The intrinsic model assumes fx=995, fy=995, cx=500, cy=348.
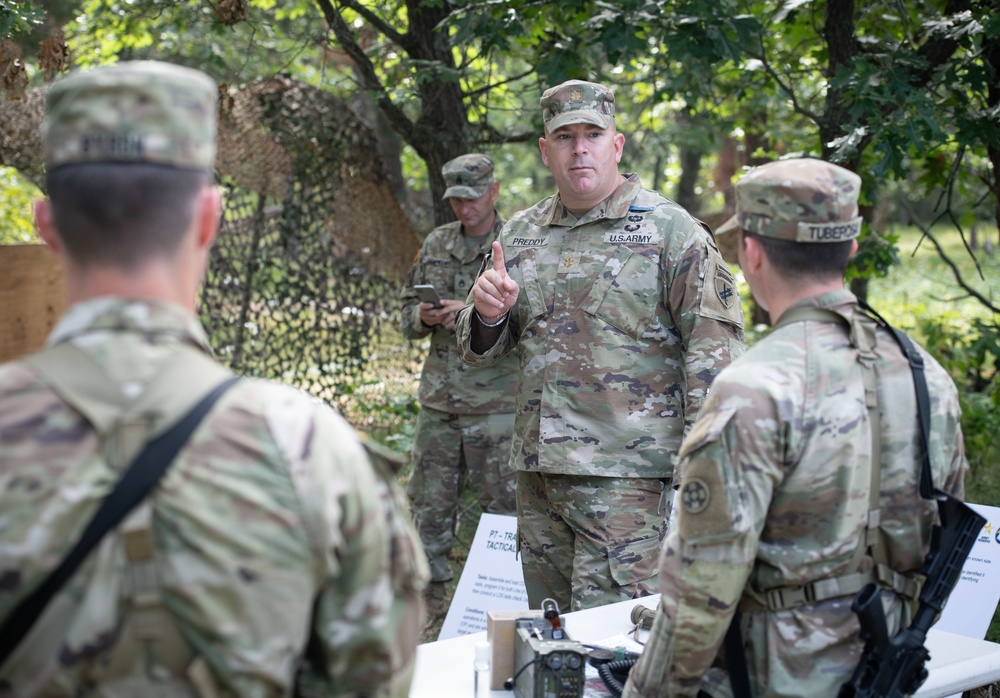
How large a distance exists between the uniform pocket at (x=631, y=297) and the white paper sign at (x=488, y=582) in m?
1.30

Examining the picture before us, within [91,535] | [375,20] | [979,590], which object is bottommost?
[979,590]

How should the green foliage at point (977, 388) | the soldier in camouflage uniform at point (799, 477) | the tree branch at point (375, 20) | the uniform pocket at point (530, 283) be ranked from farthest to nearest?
the tree branch at point (375, 20)
the green foliage at point (977, 388)
the uniform pocket at point (530, 283)
the soldier in camouflage uniform at point (799, 477)

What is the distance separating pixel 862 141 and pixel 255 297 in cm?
418

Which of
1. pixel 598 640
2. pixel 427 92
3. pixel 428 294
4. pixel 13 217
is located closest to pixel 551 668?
pixel 598 640

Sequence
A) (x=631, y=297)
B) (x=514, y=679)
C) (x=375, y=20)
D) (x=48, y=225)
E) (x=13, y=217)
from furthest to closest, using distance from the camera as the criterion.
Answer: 1. (x=13, y=217)
2. (x=375, y=20)
3. (x=631, y=297)
4. (x=514, y=679)
5. (x=48, y=225)

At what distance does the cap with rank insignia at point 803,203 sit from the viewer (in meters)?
2.08

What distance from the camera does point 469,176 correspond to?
5.37m

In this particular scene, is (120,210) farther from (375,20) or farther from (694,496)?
(375,20)

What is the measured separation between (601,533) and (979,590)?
1.70 m

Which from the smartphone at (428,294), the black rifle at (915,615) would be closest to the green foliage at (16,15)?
the smartphone at (428,294)

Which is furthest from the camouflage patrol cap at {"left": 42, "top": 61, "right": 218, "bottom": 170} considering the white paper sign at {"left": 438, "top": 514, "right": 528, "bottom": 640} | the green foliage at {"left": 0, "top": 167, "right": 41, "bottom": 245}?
the green foliage at {"left": 0, "top": 167, "right": 41, "bottom": 245}

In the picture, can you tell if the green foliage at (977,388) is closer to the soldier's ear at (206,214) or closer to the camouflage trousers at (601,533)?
the camouflage trousers at (601,533)

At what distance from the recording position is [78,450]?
4.39 ft

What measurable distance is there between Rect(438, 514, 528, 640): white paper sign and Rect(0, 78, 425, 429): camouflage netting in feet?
9.66
